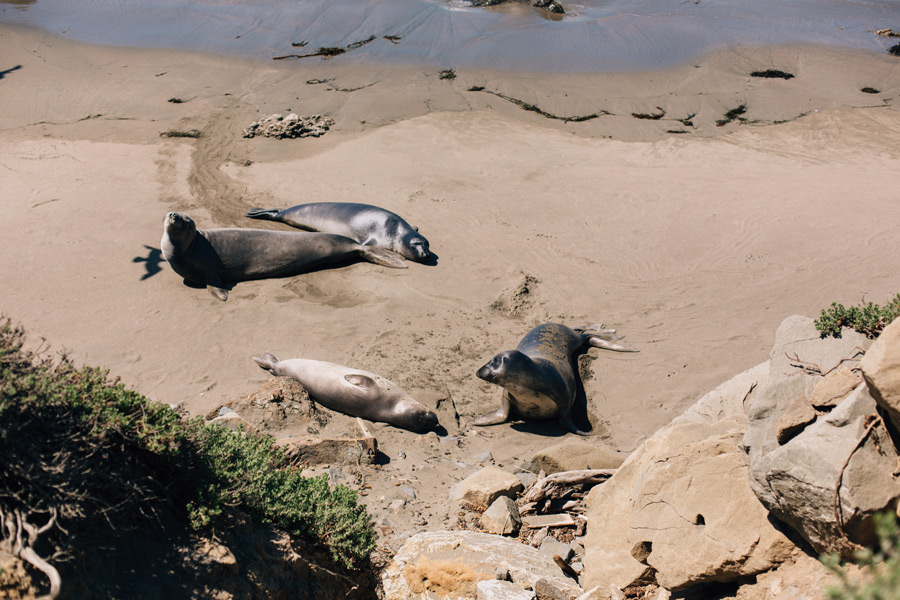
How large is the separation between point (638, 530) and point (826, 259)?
7.53 m

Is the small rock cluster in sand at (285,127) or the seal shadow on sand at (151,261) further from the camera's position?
the small rock cluster in sand at (285,127)

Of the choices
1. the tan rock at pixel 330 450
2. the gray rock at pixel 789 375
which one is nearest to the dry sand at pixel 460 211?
the tan rock at pixel 330 450

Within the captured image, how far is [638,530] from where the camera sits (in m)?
3.97

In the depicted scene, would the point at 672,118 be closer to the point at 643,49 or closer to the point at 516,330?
the point at 643,49

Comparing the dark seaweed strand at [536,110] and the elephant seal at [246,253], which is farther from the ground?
the dark seaweed strand at [536,110]

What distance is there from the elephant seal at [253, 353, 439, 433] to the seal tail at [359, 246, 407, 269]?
3.01 m

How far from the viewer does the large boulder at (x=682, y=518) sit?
3506mm

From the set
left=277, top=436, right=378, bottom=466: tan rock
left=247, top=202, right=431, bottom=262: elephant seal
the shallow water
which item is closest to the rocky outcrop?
left=277, top=436, right=378, bottom=466: tan rock

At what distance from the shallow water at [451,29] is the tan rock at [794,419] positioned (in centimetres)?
1455

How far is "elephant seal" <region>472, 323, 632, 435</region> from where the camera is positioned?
261 inches

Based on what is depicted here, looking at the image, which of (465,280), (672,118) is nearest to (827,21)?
(672,118)

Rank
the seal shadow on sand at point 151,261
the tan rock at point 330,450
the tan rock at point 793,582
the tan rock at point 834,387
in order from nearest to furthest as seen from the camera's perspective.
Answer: the tan rock at point 793,582 → the tan rock at point 834,387 → the tan rock at point 330,450 → the seal shadow on sand at point 151,261

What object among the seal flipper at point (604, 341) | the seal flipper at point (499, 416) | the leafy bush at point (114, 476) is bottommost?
the seal flipper at point (499, 416)

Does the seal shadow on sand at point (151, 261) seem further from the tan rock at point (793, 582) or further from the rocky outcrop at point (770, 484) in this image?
the tan rock at point (793, 582)
